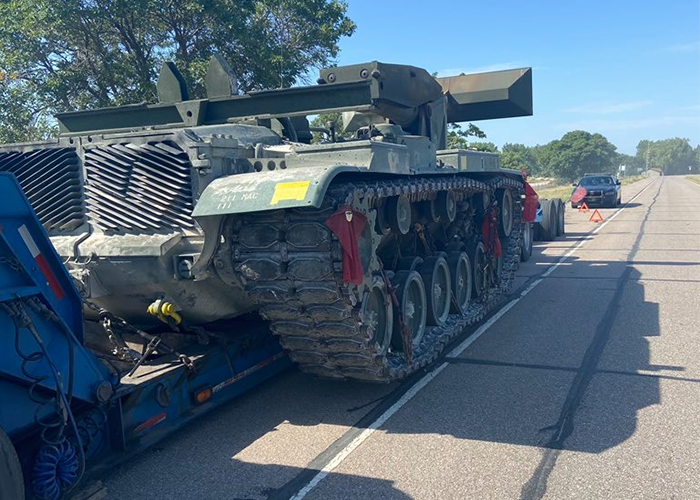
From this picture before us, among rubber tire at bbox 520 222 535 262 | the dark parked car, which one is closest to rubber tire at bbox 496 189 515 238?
rubber tire at bbox 520 222 535 262

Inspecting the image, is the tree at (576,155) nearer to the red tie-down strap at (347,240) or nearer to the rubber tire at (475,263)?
the rubber tire at (475,263)

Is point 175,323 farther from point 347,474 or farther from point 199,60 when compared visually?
point 199,60

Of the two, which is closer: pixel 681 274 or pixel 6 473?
pixel 6 473

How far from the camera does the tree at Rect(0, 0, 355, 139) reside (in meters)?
13.8

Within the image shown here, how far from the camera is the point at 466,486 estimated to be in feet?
13.2

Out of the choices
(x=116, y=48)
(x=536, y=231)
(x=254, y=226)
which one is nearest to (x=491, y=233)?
(x=254, y=226)

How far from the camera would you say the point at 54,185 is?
4949 millimetres

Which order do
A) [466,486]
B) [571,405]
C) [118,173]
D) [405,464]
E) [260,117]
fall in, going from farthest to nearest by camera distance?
[260,117] → [571,405] → [118,173] → [405,464] → [466,486]

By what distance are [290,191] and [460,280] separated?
→ 4184 mm

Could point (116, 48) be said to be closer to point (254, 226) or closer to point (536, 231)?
point (536, 231)

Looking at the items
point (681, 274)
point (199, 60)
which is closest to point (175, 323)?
point (681, 274)

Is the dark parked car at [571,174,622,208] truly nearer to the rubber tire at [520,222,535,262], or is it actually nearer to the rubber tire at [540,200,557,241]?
the rubber tire at [540,200,557,241]

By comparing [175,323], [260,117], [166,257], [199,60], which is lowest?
[175,323]

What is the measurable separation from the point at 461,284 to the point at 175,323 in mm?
3857
